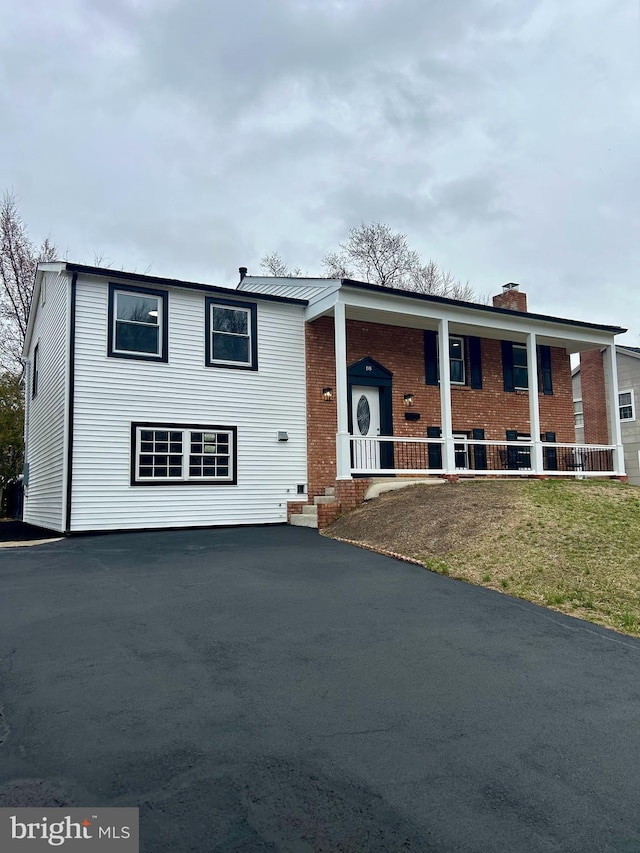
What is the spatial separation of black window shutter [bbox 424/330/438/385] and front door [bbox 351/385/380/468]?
158 cm

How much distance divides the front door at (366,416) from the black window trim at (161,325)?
4.77m

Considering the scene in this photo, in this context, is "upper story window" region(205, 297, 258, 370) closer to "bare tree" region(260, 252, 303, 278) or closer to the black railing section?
the black railing section

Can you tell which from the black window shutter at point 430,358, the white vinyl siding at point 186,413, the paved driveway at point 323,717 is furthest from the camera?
the black window shutter at point 430,358

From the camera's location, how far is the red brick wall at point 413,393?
1453 centimetres

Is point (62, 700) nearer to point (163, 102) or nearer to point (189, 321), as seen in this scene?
point (189, 321)

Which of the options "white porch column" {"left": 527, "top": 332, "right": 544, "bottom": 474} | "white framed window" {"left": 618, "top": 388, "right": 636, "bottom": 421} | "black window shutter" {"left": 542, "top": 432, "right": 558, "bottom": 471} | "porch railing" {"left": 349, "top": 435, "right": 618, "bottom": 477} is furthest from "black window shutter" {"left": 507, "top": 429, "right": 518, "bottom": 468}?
"white framed window" {"left": 618, "top": 388, "right": 636, "bottom": 421}

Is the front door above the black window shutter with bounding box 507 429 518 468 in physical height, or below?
above

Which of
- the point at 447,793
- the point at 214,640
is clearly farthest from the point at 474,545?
the point at 447,793

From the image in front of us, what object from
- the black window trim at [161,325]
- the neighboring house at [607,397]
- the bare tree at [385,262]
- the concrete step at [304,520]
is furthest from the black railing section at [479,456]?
the bare tree at [385,262]

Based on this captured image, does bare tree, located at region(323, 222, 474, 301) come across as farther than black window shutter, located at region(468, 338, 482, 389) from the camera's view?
Yes

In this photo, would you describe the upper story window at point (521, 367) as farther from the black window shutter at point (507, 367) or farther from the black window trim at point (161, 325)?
Answer: the black window trim at point (161, 325)

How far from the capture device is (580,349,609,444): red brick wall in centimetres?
2297

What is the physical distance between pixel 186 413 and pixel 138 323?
212 cm

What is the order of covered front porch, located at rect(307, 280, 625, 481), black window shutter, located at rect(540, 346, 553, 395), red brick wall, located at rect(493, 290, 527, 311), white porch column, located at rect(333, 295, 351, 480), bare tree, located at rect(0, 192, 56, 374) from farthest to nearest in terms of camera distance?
bare tree, located at rect(0, 192, 56, 374) → red brick wall, located at rect(493, 290, 527, 311) → black window shutter, located at rect(540, 346, 553, 395) → covered front porch, located at rect(307, 280, 625, 481) → white porch column, located at rect(333, 295, 351, 480)
